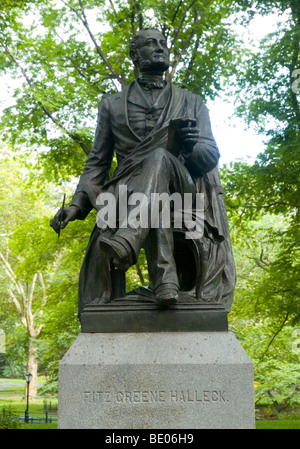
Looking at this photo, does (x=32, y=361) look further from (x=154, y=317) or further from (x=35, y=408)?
(x=154, y=317)

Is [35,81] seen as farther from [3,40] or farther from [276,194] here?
[276,194]

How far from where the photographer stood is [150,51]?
5.32 meters

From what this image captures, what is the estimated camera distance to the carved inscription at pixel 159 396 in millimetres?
3926

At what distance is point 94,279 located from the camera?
192 inches

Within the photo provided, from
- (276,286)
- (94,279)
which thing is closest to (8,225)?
(276,286)

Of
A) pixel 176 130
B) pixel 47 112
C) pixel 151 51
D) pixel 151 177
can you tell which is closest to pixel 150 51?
pixel 151 51

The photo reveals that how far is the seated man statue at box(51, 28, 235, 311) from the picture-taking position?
4316 mm

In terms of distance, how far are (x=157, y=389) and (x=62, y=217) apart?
5.48 feet

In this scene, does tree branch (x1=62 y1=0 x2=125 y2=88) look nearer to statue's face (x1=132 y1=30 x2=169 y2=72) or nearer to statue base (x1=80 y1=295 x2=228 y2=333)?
statue's face (x1=132 y1=30 x2=169 y2=72)
